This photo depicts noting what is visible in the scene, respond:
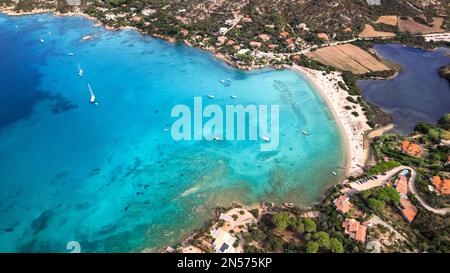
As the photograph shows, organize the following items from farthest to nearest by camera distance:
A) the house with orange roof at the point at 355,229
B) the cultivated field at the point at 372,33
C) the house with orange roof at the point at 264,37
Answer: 1. the cultivated field at the point at 372,33
2. the house with orange roof at the point at 264,37
3. the house with orange roof at the point at 355,229

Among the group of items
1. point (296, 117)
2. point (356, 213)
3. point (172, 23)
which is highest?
point (172, 23)

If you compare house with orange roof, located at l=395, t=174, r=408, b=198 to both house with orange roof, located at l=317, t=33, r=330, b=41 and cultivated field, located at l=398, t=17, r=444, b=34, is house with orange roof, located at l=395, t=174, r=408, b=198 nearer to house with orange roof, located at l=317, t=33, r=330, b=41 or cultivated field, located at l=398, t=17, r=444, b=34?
house with orange roof, located at l=317, t=33, r=330, b=41

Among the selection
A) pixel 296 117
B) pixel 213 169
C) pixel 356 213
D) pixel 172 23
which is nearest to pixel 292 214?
pixel 356 213

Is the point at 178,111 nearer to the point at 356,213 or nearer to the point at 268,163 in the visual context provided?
the point at 268,163

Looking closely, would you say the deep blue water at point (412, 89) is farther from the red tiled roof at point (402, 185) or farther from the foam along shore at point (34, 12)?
→ the foam along shore at point (34, 12)

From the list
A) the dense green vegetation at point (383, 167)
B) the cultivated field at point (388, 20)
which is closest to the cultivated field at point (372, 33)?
the cultivated field at point (388, 20)

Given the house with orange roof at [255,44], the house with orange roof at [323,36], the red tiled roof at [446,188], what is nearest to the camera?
the red tiled roof at [446,188]

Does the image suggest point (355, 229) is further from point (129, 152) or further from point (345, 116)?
point (129, 152)
